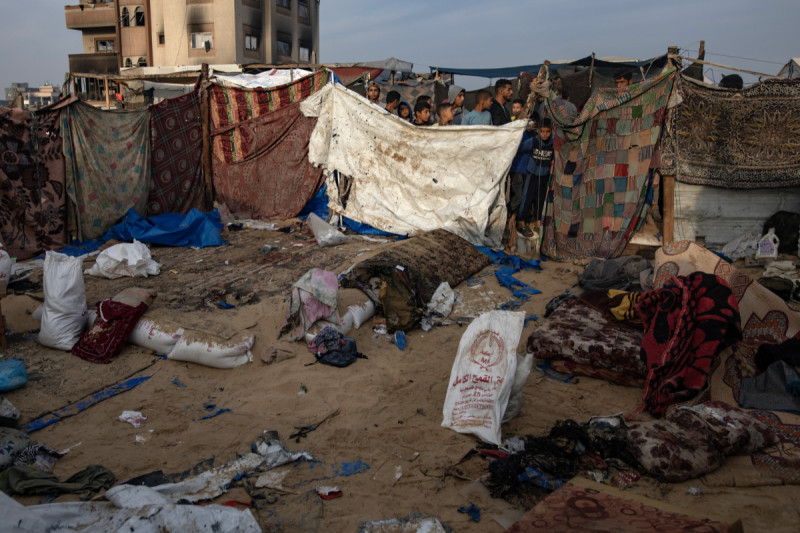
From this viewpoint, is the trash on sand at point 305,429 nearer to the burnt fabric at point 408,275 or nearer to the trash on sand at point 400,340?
the trash on sand at point 400,340

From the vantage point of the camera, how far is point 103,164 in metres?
7.68

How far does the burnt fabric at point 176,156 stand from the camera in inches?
332

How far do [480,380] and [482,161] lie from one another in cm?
422

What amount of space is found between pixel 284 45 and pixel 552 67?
22.5m

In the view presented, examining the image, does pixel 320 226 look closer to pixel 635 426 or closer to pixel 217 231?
pixel 217 231

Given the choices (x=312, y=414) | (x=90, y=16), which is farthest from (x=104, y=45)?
(x=312, y=414)

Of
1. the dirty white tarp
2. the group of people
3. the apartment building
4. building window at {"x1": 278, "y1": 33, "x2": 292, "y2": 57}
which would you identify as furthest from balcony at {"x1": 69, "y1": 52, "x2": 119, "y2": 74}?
the group of people

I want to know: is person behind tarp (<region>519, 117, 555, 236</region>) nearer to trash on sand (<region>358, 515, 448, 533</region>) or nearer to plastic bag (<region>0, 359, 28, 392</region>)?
trash on sand (<region>358, 515, 448, 533</region>)

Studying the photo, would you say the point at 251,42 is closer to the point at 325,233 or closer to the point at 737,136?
the point at 325,233

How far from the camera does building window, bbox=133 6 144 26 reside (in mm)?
27781

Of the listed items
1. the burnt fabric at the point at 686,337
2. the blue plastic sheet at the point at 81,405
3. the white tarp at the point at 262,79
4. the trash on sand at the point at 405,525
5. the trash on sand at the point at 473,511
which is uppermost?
the white tarp at the point at 262,79

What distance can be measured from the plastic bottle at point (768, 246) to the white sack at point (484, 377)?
3.92m

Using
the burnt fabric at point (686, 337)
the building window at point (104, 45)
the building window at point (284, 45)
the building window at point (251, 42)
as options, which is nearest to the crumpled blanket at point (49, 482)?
the burnt fabric at point (686, 337)

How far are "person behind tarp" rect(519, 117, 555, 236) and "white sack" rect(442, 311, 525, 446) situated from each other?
377cm
